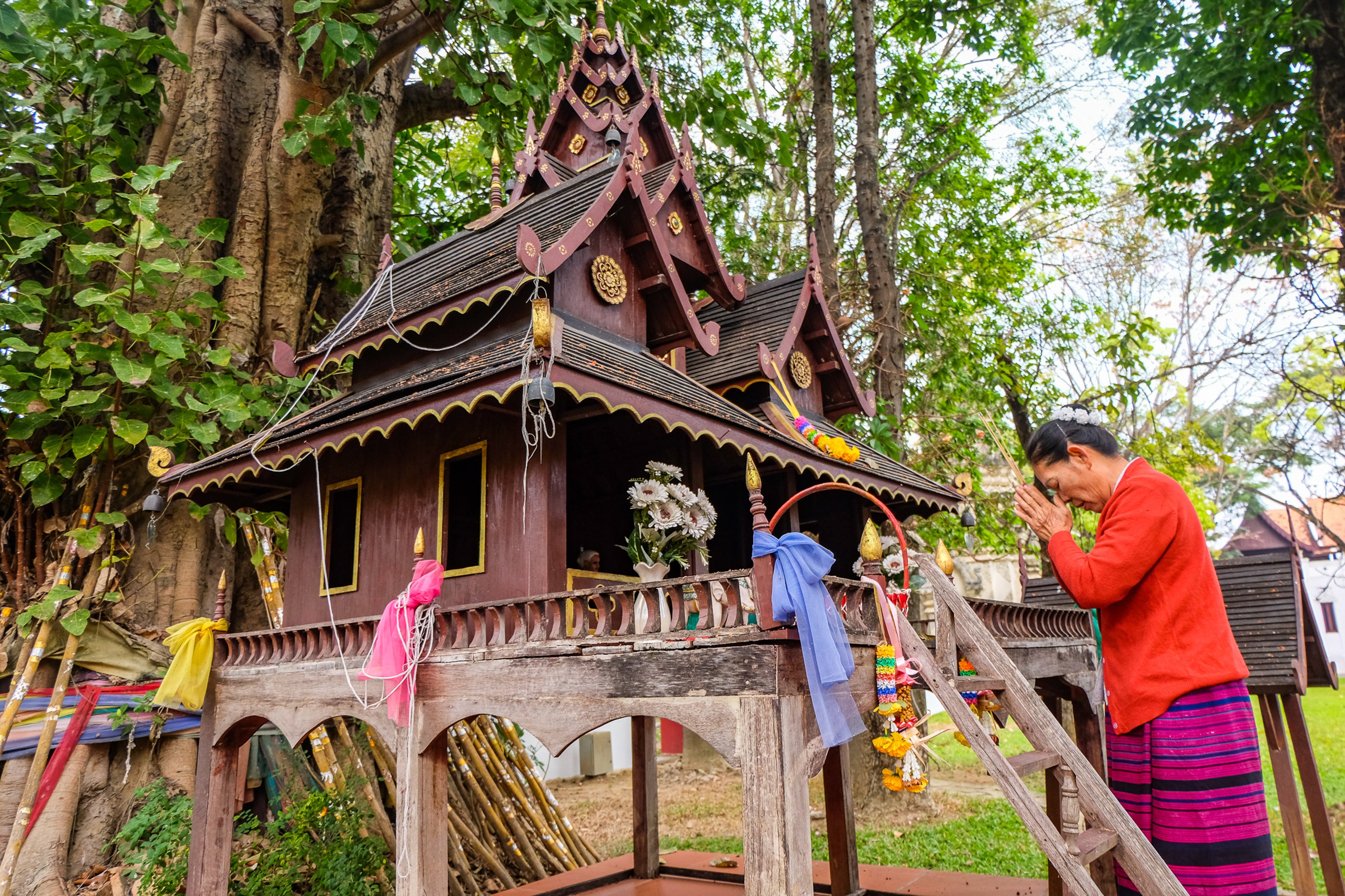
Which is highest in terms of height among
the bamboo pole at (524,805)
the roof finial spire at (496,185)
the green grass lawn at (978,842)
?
the roof finial spire at (496,185)

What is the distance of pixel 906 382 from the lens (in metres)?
15.0

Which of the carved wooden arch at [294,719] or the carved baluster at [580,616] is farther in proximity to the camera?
the carved wooden arch at [294,719]

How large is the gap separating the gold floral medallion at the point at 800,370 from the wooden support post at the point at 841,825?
4.08 metres

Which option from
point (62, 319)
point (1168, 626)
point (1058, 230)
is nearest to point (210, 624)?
point (62, 319)

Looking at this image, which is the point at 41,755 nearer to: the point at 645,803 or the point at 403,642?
the point at 403,642

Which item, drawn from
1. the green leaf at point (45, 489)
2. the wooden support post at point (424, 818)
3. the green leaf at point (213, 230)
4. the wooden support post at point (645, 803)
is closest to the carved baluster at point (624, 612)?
the wooden support post at point (424, 818)

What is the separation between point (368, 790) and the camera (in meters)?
9.81

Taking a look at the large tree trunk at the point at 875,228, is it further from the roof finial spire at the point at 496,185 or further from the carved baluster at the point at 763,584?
the carved baluster at the point at 763,584

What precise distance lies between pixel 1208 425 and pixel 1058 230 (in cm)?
2224

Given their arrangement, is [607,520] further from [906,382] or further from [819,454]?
[906,382]

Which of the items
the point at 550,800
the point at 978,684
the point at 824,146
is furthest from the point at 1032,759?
the point at 824,146

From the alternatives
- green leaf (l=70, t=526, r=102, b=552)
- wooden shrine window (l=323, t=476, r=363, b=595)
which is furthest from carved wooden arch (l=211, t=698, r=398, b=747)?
green leaf (l=70, t=526, r=102, b=552)

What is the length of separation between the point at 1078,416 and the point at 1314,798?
6.06m

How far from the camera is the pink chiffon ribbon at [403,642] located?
6.29 m
